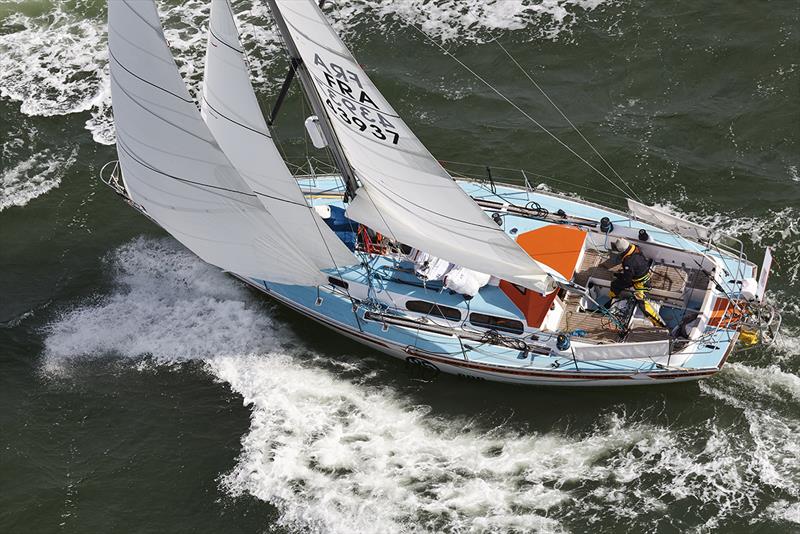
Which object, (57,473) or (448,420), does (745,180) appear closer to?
(448,420)

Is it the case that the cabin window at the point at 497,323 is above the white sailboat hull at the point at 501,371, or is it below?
above

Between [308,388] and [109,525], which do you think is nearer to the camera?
[109,525]

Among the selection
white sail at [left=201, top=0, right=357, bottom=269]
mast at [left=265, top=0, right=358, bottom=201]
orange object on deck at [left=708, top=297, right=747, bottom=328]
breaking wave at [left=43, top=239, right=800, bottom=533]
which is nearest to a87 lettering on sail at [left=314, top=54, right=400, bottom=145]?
mast at [left=265, top=0, right=358, bottom=201]

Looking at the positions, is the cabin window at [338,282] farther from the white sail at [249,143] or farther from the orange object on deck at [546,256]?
the orange object on deck at [546,256]

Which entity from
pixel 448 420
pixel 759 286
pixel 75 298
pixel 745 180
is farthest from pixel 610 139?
pixel 75 298

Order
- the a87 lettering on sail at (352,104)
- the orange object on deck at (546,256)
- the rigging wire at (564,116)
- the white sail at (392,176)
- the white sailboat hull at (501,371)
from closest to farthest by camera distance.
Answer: the white sail at (392,176) < the a87 lettering on sail at (352,104) < the white sailboat hull at (501,371) < the orange object on deck at (546,256) < the rigging wire at (564,116)

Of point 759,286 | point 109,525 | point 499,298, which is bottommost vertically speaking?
point 109,525

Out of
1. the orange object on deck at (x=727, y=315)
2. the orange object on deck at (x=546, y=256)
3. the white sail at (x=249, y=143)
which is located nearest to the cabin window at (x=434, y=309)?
the orange object on deck at (x=546, y=256)
